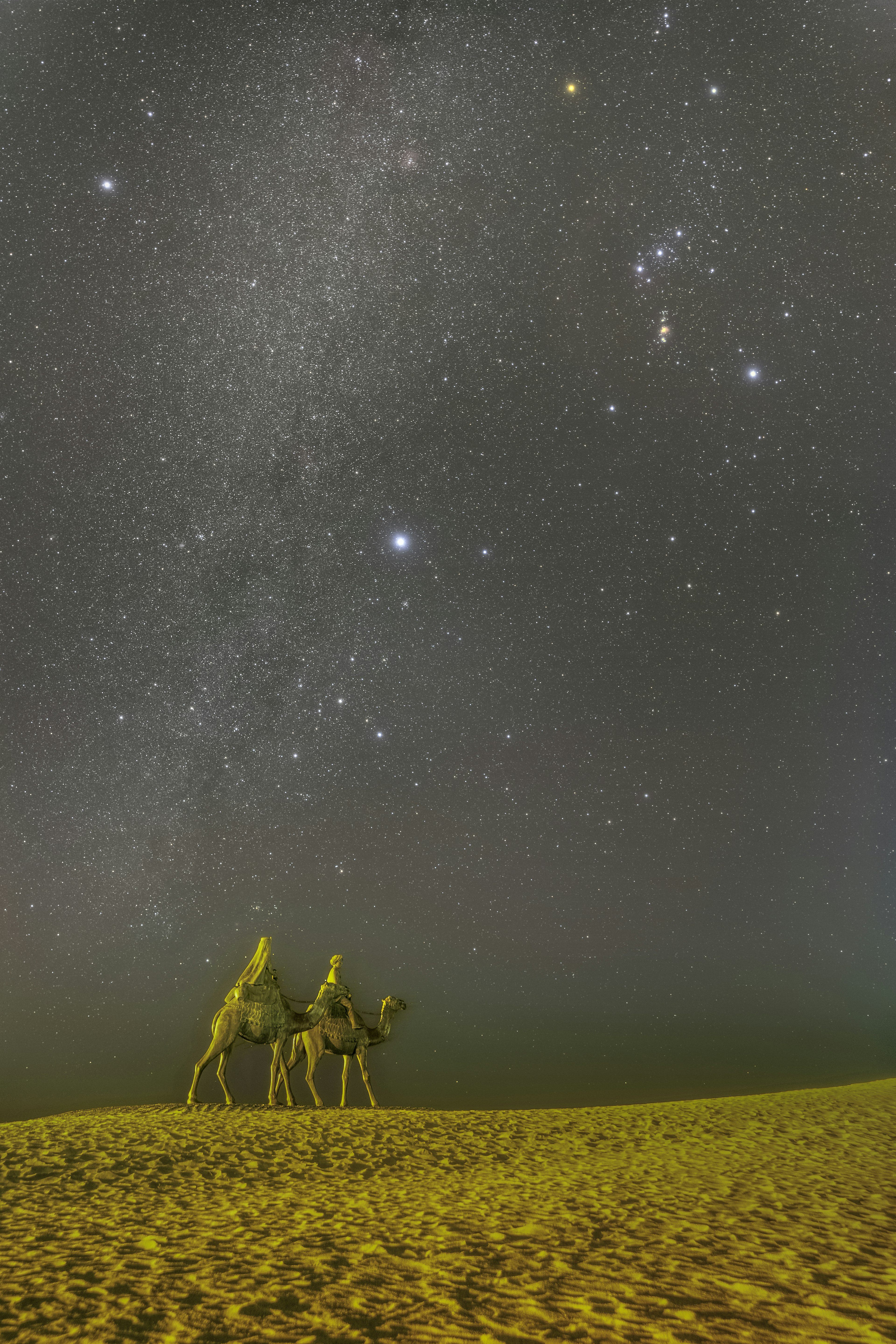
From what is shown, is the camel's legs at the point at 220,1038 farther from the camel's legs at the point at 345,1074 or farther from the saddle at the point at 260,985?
the camel's legs at the point at 345,1074

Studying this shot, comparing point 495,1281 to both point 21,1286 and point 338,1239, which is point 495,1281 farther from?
point 21,1286

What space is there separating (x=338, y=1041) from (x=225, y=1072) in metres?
2.23

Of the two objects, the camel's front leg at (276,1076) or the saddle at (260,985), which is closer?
the saddle at (260,985)

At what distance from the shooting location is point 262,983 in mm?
13891

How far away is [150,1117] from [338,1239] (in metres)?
7.26

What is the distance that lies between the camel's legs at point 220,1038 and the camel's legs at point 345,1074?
2510mm

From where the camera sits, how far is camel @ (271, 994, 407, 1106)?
14.6m

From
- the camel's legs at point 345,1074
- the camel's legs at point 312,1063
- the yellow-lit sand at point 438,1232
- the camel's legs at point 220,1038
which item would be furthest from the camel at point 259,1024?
the yellow-lit sand at point 438,1232

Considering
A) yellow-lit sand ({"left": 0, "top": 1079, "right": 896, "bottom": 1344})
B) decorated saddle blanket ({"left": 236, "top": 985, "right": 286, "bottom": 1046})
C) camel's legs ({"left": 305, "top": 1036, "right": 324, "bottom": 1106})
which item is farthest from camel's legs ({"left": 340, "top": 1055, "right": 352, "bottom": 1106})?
yellow-lit sand ({"left": 0, "top": 1079, "right": 896, "bottom": 1344})

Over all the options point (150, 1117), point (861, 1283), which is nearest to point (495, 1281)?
point (861, 1283)

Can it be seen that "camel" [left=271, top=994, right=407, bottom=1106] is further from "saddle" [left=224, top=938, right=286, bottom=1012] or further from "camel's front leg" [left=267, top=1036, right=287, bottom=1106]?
"saddle" [left=224, top=938, right=286, bottom=1012]

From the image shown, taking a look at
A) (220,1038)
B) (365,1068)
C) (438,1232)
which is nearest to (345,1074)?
(365,1068)

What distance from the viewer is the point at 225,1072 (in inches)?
530

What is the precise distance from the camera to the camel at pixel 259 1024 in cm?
1324
